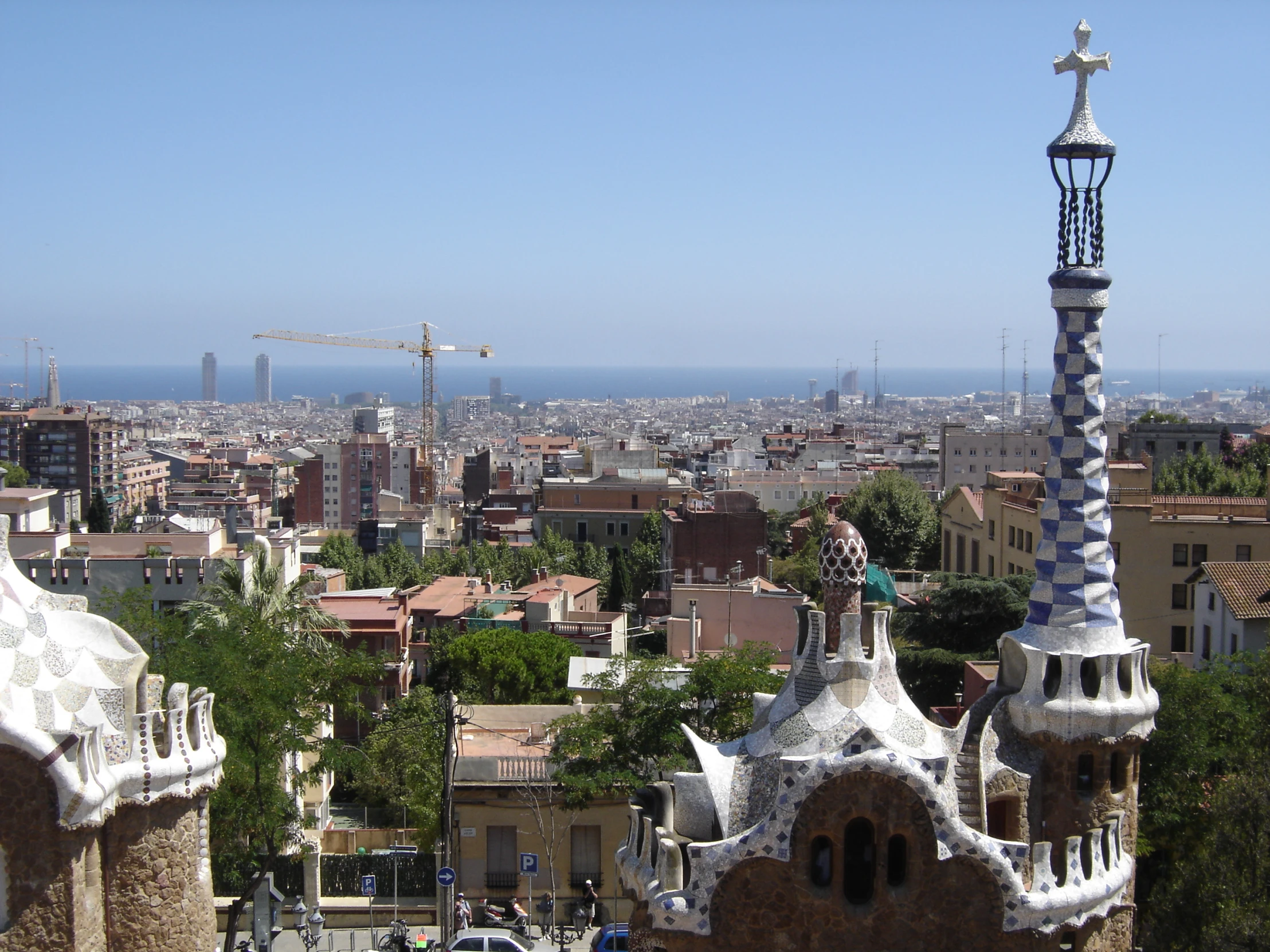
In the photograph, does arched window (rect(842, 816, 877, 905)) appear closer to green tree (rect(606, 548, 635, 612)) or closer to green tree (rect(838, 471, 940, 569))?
green tree (rect(606, 548, 635, 612))

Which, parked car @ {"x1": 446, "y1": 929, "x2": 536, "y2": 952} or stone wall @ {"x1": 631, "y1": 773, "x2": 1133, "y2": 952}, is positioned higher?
stone wall @ {"x1": 631, "y1": 773, "x2": 1133, "y2": 952}

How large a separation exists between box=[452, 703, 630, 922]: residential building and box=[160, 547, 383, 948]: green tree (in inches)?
84.3

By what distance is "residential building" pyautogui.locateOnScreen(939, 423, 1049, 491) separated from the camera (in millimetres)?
118375

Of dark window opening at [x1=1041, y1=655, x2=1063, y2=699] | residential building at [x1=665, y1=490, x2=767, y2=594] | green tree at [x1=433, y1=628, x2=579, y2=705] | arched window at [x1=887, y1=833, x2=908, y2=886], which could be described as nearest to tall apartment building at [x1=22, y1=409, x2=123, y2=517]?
residential building at [x1=665, y1=490, x2=767, y2=594]

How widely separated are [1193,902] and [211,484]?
147015 mm

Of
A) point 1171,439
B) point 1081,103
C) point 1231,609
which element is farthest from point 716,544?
point 1081,103

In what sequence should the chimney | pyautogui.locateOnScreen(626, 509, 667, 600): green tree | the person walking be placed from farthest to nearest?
pyautogui.locateOnScreen(626, 509, 667, 600): green tree < the chimney < the person walking

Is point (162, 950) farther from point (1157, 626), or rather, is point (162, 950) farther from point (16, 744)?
point (1157, 626)

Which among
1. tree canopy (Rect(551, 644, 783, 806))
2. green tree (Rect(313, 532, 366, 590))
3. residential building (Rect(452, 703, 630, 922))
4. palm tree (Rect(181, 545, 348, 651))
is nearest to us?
tree canopy (Rect(551, 644, 783, 806))

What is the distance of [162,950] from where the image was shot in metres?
14.5

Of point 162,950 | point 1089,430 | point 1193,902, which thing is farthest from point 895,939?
point 162,950

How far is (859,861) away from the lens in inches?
538

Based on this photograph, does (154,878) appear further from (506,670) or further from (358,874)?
(506,670)

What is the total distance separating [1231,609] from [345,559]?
161ft
